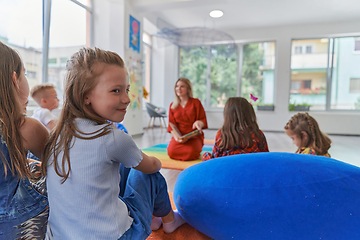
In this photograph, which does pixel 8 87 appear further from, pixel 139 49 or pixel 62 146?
pixel 139 49

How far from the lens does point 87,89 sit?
2.34 ft

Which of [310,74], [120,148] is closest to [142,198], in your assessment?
[120,148]

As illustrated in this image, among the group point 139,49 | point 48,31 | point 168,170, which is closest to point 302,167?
point 168,170

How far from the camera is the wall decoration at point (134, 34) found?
4473 mm

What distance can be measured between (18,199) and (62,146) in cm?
19

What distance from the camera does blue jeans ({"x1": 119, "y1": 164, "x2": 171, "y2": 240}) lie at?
763mm

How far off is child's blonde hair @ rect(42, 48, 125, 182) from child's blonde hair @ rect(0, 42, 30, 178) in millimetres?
69

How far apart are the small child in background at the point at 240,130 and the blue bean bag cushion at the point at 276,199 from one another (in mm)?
473

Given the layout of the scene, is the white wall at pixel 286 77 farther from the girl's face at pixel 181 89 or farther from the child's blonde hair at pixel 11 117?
the child's blonde hair at pixel 11 117

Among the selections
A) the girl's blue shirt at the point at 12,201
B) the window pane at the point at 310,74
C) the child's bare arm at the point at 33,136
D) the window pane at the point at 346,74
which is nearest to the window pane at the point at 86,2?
the child's bare arm at the point at 33,136

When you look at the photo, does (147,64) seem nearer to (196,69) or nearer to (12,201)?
(196,69)

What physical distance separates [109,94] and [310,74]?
6745 mm

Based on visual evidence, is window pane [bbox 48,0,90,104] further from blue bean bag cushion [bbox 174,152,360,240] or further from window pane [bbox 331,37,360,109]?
window pane [bbox 331,37,360,109]

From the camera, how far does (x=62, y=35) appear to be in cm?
380
